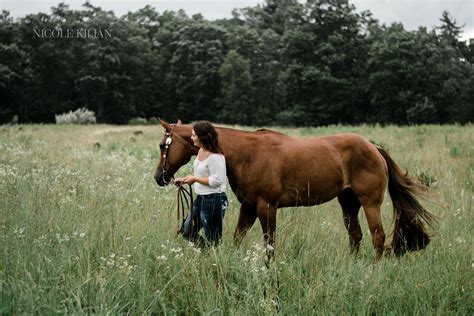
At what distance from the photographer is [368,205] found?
19.2ft

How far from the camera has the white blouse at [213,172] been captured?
4.81 m

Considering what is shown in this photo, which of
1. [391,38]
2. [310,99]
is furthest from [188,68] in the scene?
[391,38]

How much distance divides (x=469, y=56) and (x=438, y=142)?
5617cm

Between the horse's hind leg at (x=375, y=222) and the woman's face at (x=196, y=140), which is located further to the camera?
the horse's hind leg at (x=375, y=222)

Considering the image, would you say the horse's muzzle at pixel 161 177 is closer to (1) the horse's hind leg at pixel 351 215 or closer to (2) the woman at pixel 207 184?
(2) the woman at pixel 207 184

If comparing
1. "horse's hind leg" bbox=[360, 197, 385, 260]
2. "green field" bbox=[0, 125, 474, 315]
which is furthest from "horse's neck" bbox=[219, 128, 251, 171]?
"horse's hind leg" bbox=[360, 197, 385, 260]

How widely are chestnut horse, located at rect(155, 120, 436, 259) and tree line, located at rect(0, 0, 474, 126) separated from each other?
45.4 meters

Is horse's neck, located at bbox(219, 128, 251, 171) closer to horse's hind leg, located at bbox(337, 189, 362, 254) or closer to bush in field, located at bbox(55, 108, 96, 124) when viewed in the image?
horse's hind leg, located at bbox(337, 189, 362, 254)

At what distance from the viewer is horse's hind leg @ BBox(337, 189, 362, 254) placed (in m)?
6.12

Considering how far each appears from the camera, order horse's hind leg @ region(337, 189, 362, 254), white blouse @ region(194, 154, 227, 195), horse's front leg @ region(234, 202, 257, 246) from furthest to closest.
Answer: horse's hind leg @ region(337, 189, 362, 254) → horse's front leg @ region(234, 202, 257, 246) → white blouse @ region(194, 154, 227, 195)

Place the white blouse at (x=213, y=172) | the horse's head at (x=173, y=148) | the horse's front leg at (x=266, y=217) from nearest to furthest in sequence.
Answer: the white blouse at (x=213, y=172) → the horse's front leg at (x=266, y=217) → the horse's head at (x=173, y=148)

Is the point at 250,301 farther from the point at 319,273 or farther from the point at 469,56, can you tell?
the point at 469,56

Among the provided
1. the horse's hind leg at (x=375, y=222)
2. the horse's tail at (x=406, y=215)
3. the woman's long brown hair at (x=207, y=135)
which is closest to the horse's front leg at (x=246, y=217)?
the woman's long brown hair at (x=207, y=135)

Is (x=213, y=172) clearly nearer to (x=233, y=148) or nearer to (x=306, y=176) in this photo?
(x=233, y=148)
